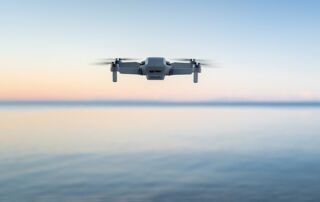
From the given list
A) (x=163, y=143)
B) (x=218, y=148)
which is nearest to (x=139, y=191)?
(x=218, y=148)

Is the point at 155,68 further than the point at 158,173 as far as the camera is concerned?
No

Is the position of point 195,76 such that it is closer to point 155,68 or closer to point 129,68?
point 155,68

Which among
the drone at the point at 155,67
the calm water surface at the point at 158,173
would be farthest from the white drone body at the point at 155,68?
the calm water surface at the point at 158,173

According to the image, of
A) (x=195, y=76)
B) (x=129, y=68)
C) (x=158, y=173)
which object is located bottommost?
(x=158, y=173)

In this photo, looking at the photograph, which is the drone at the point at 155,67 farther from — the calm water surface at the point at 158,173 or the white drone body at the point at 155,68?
the calm water surface at the point at 158,173

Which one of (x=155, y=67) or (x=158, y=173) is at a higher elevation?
(x=155, y=67)

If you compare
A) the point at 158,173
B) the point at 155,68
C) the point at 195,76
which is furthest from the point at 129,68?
the point at 158,173

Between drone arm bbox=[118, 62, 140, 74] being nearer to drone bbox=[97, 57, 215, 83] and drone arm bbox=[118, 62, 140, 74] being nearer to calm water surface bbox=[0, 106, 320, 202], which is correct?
drone bbox=[97, 57, 215, 83]
